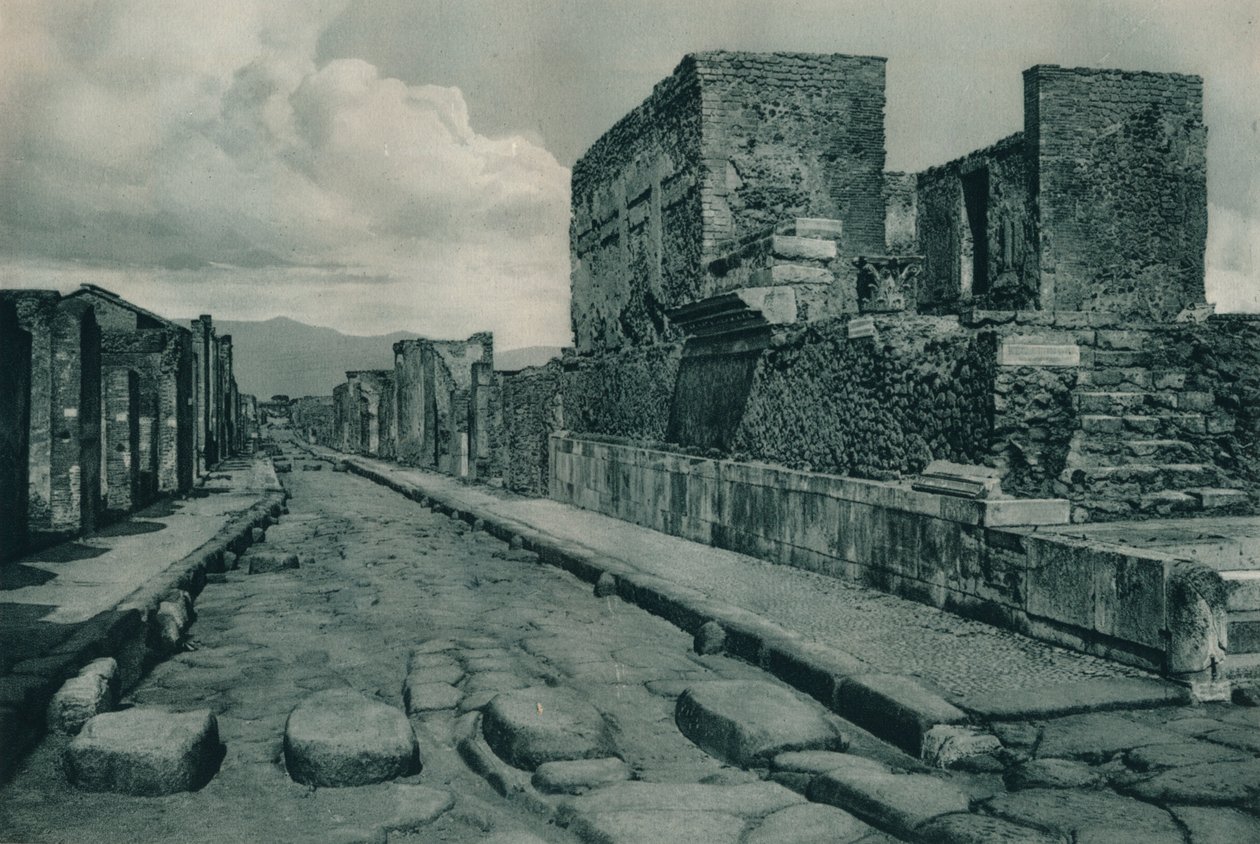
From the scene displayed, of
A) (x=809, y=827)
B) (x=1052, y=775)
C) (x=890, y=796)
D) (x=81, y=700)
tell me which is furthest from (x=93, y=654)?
(x=1052, y=775)

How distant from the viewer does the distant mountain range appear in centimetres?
13750

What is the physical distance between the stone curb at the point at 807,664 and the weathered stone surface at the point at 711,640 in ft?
0.10

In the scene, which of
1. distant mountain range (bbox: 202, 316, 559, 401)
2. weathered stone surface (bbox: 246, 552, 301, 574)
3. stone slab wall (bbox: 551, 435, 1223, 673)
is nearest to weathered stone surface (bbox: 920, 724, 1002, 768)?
stone slab wall (bbox: 551, 435, 1223, 673)

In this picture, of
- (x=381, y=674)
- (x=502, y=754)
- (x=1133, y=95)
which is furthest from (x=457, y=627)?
(x=1133, y=95)

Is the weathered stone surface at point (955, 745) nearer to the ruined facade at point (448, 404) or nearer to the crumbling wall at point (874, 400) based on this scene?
the crumbling wall at point (874, 400)

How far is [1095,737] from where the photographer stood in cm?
350

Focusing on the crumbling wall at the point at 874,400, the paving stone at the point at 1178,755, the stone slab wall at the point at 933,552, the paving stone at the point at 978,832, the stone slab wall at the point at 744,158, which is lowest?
the paving stone at the point at 978,832

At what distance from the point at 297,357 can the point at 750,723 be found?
507 ft

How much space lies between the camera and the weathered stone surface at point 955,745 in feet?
11.3

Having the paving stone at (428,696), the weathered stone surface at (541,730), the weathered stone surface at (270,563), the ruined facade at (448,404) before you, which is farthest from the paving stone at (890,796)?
the ruined facade at (448,404)

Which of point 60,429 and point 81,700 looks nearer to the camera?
point 81,700

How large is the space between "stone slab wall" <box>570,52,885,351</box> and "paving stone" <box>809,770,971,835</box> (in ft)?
24.4

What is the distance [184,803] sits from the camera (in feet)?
10.1

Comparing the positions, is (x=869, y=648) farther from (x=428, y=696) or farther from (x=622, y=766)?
(x=428, y=696)
